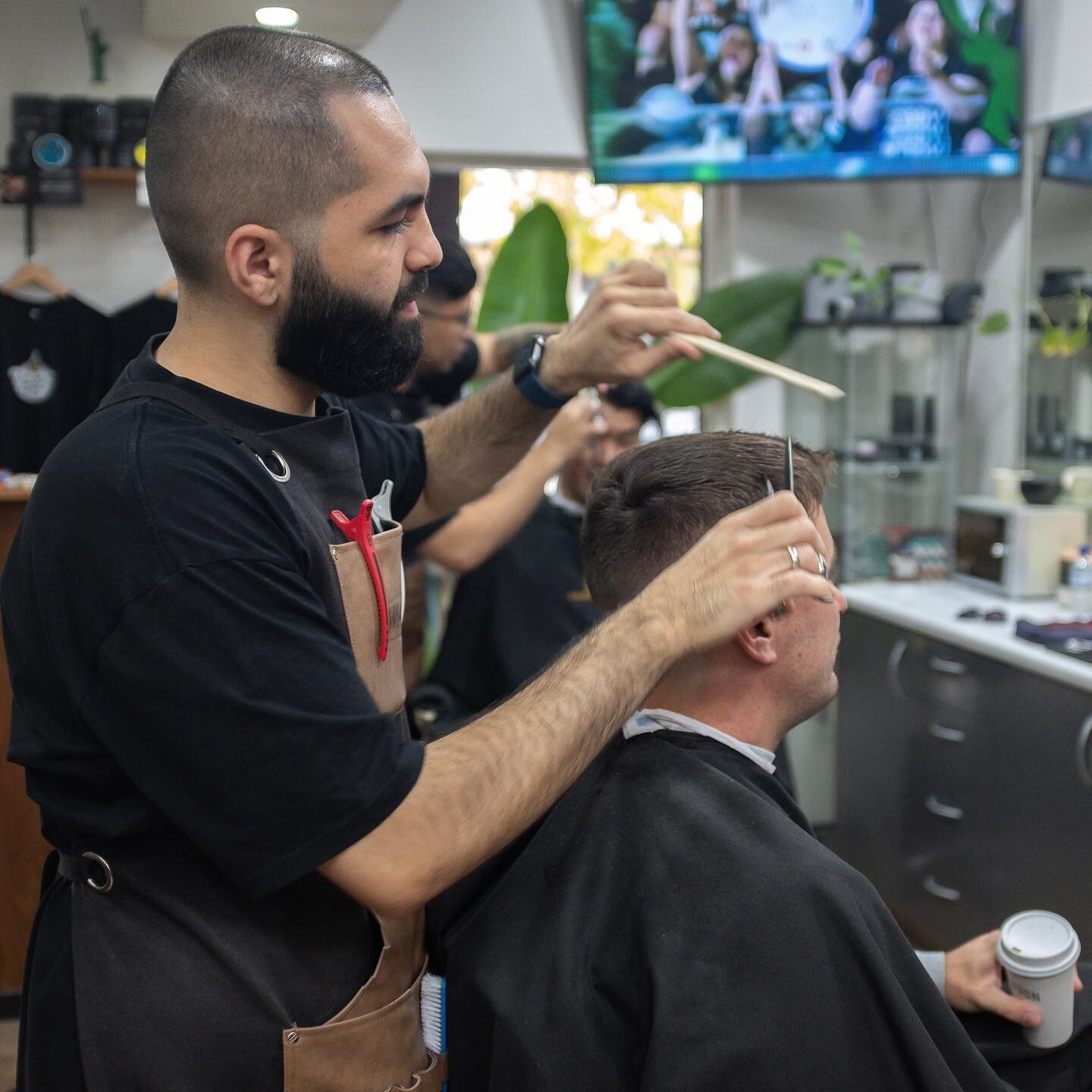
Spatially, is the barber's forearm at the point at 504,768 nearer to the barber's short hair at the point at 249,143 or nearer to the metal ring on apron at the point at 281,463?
the metal ring on apron at the point at 281,463

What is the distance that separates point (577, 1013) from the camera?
135 cm

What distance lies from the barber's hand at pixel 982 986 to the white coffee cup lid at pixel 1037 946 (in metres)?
0.02

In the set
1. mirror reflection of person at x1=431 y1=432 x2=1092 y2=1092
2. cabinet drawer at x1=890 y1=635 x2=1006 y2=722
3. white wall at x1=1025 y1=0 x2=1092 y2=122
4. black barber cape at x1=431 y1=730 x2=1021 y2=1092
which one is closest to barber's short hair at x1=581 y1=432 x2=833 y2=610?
mirror reflection of person at x1=431 y1=432 x2=1092 y2=1092

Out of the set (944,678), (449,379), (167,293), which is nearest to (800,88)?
(449,379)

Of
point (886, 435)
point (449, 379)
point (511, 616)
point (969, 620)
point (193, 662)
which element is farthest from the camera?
point (886, 435)

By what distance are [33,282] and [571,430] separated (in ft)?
6.47

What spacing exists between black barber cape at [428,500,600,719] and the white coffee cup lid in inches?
68.6

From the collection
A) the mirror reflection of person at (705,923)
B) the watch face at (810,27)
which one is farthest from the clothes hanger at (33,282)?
the mirror reflection of person at (705,923)

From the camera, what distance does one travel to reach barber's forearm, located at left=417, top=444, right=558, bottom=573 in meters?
2.77

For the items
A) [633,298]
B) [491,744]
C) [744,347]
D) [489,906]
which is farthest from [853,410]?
[491,744]

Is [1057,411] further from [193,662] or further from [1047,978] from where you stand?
[193,662]

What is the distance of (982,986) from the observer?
5.25 feet

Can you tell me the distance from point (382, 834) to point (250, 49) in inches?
29.5

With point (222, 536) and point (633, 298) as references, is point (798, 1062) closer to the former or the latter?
point (222, 536)
